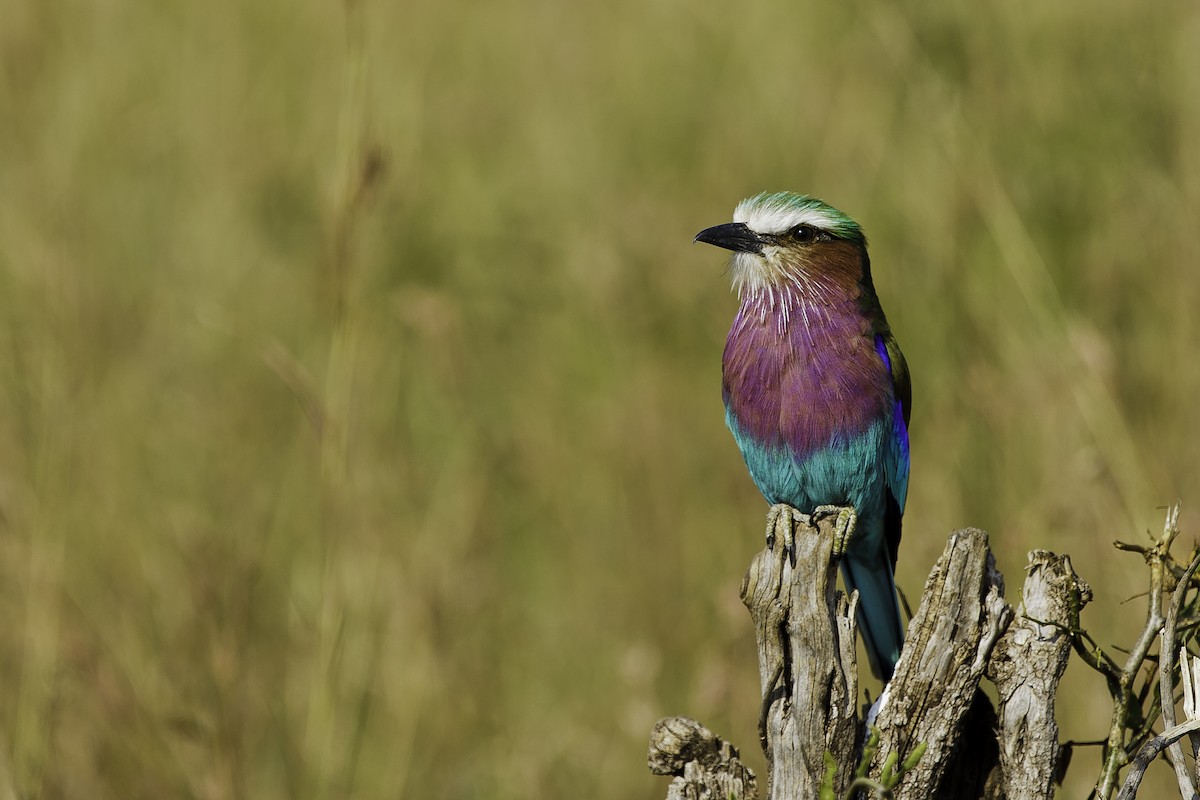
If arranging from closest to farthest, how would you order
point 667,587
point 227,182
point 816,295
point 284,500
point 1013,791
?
point 1013,791 < point 816,295 < point 667,587 < point 284,500 < point 227,182

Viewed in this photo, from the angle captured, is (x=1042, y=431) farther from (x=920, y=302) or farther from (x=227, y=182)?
(x=227, y=182)

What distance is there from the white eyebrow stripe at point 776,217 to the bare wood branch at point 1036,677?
166cm

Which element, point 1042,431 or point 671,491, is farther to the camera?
point 671,491

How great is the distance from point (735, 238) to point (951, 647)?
5.69ft

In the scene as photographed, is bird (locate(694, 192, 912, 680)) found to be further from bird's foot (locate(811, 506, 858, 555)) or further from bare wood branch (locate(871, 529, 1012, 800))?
bare wood branch (locate(871, 529, 1012, 800))

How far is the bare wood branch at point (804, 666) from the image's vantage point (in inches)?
94.9

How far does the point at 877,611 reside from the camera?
3.78 m

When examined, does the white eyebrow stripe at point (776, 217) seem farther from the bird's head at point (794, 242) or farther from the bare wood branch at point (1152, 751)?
the bare wood branch at point (1152, 751)

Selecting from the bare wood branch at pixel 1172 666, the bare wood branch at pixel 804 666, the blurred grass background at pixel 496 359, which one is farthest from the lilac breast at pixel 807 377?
the bare wood branch at pixel 1172 666

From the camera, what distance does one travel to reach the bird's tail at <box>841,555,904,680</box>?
369cm

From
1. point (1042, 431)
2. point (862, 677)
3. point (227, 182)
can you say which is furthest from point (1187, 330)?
point (227, 182)

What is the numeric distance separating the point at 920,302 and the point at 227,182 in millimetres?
3425

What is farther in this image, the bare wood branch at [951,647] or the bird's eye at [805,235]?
the bird's eye at [805,235]

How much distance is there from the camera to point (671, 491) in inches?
205
